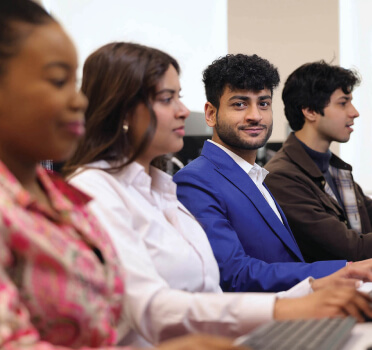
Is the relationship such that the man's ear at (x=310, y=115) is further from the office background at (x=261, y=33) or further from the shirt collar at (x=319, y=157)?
the office background at (x=261, y=33)

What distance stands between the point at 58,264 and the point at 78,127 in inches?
6.7

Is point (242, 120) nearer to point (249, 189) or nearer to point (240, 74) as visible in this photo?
point (240, 74)

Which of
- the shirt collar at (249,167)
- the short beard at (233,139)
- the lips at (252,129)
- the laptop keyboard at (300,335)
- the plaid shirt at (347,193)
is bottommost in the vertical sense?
the plaid shirt at (347,193)

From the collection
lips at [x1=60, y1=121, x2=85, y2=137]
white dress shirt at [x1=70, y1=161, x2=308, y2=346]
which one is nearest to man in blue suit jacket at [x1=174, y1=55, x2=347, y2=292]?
white dress shirt at [x1=70, y1=161, x2=308, y2=346]

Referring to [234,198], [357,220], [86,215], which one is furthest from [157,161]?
[357,220]

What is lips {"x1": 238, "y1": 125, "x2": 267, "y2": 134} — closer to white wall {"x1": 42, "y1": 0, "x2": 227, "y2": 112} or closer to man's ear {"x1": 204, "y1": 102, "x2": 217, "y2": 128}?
man's ear {"x1": 204, "y1": 102, "x2": 217, "y2": 128}

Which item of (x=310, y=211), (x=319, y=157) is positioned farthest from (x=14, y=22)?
(x=319, y=157)

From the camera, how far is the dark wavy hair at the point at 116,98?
3.56ft

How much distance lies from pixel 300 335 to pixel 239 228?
888 mm

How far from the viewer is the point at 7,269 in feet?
1.97

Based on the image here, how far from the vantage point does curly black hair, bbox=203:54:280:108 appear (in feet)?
5.79

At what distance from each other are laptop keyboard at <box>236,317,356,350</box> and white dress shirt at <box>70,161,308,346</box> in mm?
139

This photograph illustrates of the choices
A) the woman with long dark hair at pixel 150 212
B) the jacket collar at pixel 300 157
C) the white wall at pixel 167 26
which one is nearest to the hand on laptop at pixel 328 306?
the woman with long dark hair at pixel 150 212

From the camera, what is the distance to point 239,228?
5.17 feet
